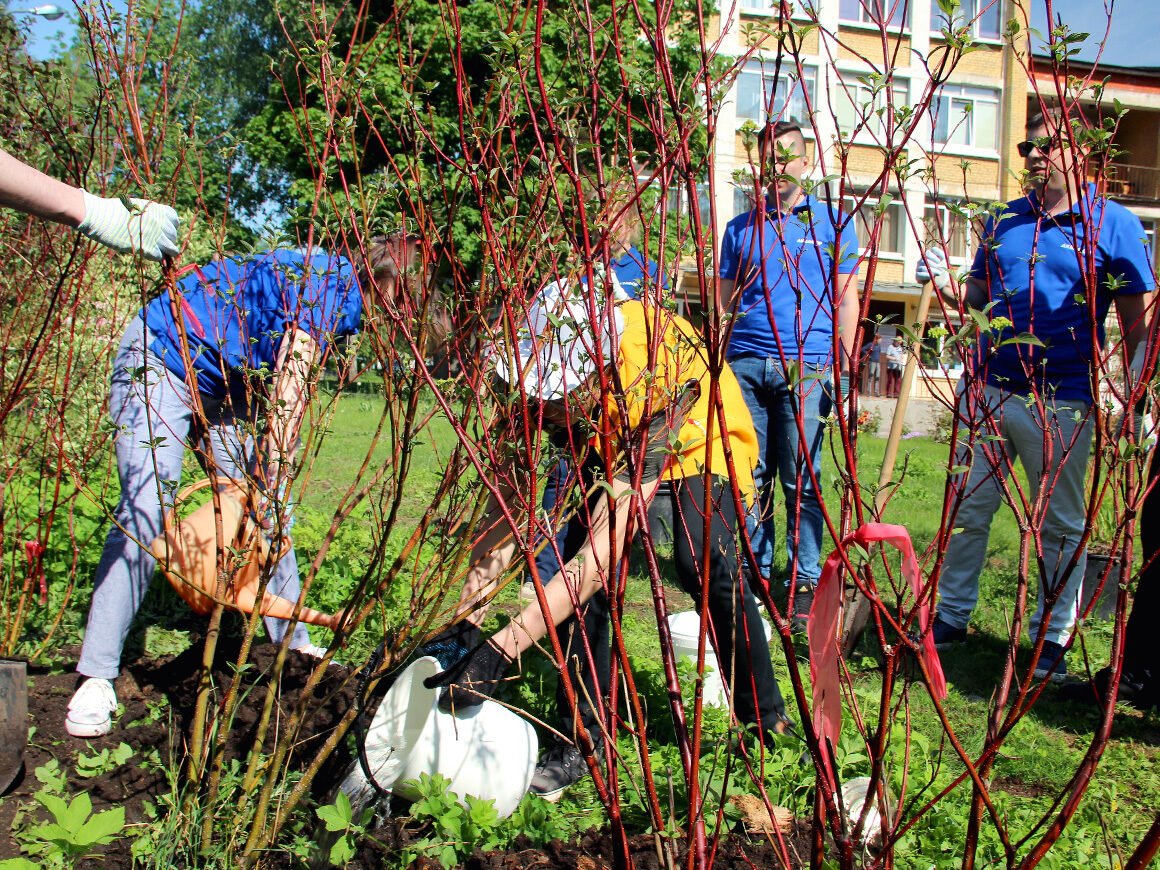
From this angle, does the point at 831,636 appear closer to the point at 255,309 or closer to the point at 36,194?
the point at 255,309

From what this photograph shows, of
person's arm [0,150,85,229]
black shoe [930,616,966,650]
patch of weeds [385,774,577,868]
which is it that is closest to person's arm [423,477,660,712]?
patch of weeds [385,774,577,868]

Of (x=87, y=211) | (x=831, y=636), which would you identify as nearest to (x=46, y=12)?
(x=87, y=211)

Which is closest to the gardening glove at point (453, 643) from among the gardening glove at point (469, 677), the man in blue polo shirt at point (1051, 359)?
the gardening glove at point (469, 677)

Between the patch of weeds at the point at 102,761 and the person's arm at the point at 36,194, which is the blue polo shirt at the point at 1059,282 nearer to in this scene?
the person's arm at the point at 36,194

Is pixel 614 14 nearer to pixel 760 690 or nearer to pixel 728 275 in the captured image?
pixel 760 690

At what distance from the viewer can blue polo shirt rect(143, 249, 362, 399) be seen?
217 cm

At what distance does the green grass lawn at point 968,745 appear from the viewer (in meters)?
2.21

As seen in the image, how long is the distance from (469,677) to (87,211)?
1.45 meters

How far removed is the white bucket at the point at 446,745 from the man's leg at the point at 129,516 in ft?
3.26

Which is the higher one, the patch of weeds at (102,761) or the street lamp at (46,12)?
the street lamp at (46,12)

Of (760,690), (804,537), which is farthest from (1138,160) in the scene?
(760,690)

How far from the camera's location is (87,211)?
2270 mm

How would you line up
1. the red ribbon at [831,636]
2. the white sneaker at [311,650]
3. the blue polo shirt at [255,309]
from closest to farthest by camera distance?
1. the red ribbon at [831,636]
2. the blue polo shirt at [255,309]
3. the white sneaker at [311,650]

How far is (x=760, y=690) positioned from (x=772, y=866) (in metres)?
0.65
